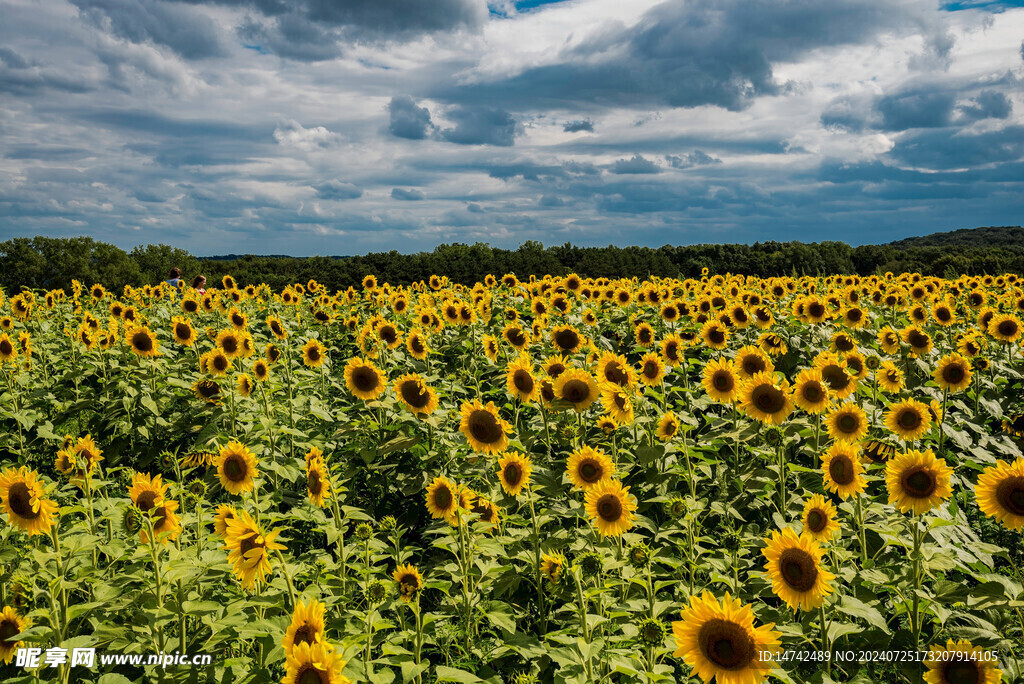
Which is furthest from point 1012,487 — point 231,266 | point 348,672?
point 231,266

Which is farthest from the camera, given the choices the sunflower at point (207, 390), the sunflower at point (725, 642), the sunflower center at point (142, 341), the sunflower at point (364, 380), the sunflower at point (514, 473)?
the sunflower center at point (142, 341)

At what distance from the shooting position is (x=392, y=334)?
8172mm

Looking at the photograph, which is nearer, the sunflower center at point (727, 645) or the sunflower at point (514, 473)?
the sunflower center at point (727, 645)

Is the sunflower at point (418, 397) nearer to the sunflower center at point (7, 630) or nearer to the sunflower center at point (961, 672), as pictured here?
the sunflower center at point (7, 630)

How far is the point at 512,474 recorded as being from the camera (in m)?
Result: 4.32

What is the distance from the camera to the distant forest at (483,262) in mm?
38969

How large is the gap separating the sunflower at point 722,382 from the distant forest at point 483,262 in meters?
25.1

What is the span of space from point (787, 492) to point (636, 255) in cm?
4853

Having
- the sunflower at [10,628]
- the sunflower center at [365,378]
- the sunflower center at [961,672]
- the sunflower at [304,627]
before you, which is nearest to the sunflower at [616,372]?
Result: the sunflower center at [365,378]

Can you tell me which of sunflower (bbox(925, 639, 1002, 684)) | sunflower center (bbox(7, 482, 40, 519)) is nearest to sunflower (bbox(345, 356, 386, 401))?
sunflower center (bbox(7, 482, 40, 519))

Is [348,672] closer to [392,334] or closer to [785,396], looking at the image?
[785,396]

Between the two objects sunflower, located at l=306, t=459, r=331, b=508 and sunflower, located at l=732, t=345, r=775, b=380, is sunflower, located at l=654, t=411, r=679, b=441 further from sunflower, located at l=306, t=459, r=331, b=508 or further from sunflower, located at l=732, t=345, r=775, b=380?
sunflower, located at l=306, t=459, r=331, b=508

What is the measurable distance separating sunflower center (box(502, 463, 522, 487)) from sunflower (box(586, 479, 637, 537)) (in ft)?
2.05

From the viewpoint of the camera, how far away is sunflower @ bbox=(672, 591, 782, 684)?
101 inches
